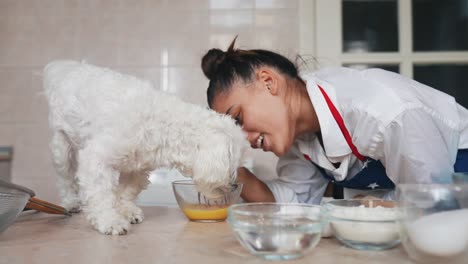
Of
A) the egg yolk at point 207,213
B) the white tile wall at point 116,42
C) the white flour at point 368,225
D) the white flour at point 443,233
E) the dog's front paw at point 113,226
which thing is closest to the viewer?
the white flour at point 443,233

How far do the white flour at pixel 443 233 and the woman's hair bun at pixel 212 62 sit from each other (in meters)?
0.81

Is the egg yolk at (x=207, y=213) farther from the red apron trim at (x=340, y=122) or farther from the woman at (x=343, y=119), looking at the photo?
the red apron trim at (x=340, y=122)

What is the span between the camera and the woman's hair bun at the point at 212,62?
1264 millimetres

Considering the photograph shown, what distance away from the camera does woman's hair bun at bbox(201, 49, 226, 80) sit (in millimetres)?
1264

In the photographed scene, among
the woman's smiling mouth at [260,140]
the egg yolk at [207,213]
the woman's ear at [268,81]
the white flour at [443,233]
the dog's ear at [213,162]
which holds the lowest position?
the egg yolk at [207,213]

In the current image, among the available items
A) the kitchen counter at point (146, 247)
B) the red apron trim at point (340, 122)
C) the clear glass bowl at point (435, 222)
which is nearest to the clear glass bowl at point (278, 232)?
the kitchen counter at point (146, 247)

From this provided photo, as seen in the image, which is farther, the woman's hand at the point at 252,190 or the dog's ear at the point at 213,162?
the woman's hand at the point at 252,190

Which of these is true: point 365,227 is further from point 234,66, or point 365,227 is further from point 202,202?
point 234,66

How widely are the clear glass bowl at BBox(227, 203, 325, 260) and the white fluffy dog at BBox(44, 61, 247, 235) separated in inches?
12.9

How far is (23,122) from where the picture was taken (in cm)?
209

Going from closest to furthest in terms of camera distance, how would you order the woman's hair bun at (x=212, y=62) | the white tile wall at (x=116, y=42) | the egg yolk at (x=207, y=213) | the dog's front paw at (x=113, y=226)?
the dog's front paw at (x=113, y=226) < the egg yolk at (x=207, y=213) < the woman's hair bun at (x=212, y=62) < the white tile wall at (x=116, y=42)

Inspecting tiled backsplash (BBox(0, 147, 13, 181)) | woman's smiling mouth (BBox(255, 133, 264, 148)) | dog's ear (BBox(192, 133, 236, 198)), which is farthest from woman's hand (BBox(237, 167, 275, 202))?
tiled backsplash (BBox(0, 147, 13, 181))

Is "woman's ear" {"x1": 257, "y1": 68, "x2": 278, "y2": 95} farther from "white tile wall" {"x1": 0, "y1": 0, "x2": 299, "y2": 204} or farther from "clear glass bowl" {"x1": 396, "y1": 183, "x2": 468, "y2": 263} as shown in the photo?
"white tile wall" {"x1": 0, "y1": 0, "x2": 299, "y2": 204}

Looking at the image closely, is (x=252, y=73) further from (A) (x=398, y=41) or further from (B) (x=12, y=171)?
(B) (x=12, y=171)
